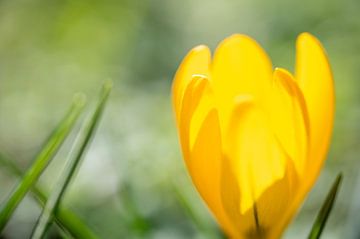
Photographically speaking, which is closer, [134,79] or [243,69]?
[243,69]

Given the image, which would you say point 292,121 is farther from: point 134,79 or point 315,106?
point 134,79

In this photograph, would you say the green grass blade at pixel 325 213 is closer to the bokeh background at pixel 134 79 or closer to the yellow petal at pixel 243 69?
the yellow petal at pixel 243 69

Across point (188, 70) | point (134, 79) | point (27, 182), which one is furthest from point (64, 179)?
point (134, 79)

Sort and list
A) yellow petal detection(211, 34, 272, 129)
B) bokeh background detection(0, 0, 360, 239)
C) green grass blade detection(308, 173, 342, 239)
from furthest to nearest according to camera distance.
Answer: bokeh background detection(0, 0, 360, 239)
yellow petal detection(211, 34, 272, 129)
green grass blade detection(308, 173, 342, 239)

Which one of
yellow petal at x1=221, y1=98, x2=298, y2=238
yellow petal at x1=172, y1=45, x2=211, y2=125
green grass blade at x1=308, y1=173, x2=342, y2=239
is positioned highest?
yellow petal at x1=172, y1=45, x2=211, y2=125

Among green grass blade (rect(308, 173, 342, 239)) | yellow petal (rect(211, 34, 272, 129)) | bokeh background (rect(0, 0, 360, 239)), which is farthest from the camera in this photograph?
bokeh background (rect(0, 0, 360, 239))

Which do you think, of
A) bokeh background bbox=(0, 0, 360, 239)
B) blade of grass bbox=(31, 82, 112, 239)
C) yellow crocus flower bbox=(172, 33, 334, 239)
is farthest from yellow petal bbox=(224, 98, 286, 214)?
bokeh background bbox=(0, 0, 360, 239)

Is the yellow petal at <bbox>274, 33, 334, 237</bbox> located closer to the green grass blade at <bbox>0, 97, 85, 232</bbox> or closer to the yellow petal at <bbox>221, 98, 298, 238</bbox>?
the yellow petal at <bbox>221, 98, 298, 238</bbox>
